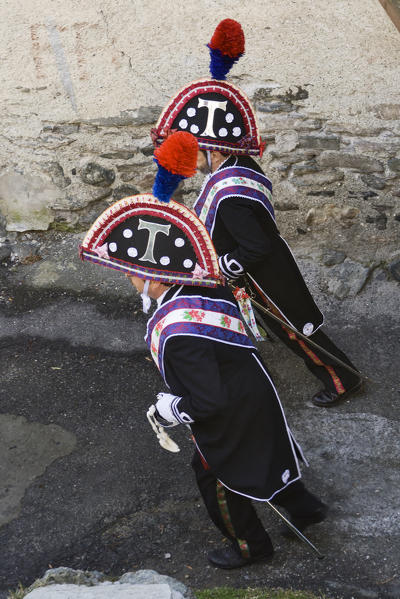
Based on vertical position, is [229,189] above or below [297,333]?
above

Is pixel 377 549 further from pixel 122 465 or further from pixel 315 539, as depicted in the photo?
pixel 122 465

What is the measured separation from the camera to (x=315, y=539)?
336 centimetres

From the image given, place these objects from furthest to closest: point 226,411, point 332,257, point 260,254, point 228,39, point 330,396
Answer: point 332,257 < point 330,396 < point 228,39 < point 260,254 < point 226,411

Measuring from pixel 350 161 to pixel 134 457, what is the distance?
8.73 feet

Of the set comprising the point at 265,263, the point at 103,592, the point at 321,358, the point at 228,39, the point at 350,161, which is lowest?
the point at 103,592

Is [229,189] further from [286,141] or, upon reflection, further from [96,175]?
[96,175]

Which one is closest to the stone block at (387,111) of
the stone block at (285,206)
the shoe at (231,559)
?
the stone block at (285,206)

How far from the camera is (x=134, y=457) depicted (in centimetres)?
399

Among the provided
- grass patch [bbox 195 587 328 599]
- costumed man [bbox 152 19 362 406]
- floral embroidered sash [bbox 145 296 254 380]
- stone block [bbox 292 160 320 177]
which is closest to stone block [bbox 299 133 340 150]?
stone block [bbox 292 160 320 177]

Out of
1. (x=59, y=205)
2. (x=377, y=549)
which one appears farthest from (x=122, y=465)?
(x=59, y=205)

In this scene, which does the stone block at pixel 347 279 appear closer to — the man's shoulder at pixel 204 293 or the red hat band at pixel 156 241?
the man's shoulder at pixel 204 293

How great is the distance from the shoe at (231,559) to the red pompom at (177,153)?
1.76m

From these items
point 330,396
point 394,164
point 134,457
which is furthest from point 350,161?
point 134,457

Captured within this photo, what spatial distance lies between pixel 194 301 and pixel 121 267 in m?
0.33
